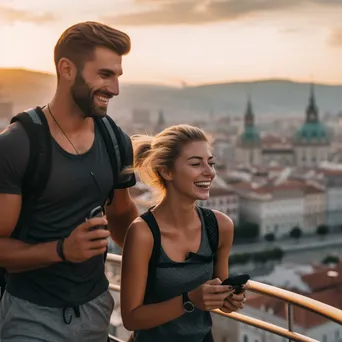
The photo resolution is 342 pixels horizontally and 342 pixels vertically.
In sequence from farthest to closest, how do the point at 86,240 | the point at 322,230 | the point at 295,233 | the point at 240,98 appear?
the point at 240,98, the point at 322,230, the point at 295,233, the point at 86,240

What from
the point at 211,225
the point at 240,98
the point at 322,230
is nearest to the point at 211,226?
the point at 211,225

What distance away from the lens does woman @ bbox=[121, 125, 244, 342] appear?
76 centimetres

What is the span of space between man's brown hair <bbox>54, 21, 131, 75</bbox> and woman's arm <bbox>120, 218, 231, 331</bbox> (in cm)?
19

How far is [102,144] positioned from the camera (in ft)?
2.55

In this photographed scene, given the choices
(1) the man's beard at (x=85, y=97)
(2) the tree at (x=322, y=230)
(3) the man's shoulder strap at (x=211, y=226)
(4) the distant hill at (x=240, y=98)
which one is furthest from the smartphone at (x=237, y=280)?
(4) the distant hill at (x=240, y=98)

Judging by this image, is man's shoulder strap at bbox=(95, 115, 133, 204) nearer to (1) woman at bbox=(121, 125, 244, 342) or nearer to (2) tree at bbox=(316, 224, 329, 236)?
(1) woman at bbox=(121, 125, 244, 342)

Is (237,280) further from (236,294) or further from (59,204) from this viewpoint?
(59,204)

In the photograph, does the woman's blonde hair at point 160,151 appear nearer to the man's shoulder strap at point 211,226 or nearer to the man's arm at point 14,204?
the man's shoulder strap at point 211,226

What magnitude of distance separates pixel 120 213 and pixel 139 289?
13 centimetres

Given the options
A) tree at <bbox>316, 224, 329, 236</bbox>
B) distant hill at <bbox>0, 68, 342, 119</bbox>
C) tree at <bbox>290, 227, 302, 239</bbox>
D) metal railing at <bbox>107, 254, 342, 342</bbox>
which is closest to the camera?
metal railing at <bbox>107, 254, 342, 342</bbox>

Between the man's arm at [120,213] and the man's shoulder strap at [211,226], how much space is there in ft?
0.30

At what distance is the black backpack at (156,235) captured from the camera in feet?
2.53

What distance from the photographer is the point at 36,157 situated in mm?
695

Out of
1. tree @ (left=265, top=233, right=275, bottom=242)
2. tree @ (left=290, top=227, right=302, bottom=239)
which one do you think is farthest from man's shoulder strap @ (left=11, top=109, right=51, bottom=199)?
tree @ (left=290, top=227, right=302, bottom=239)
